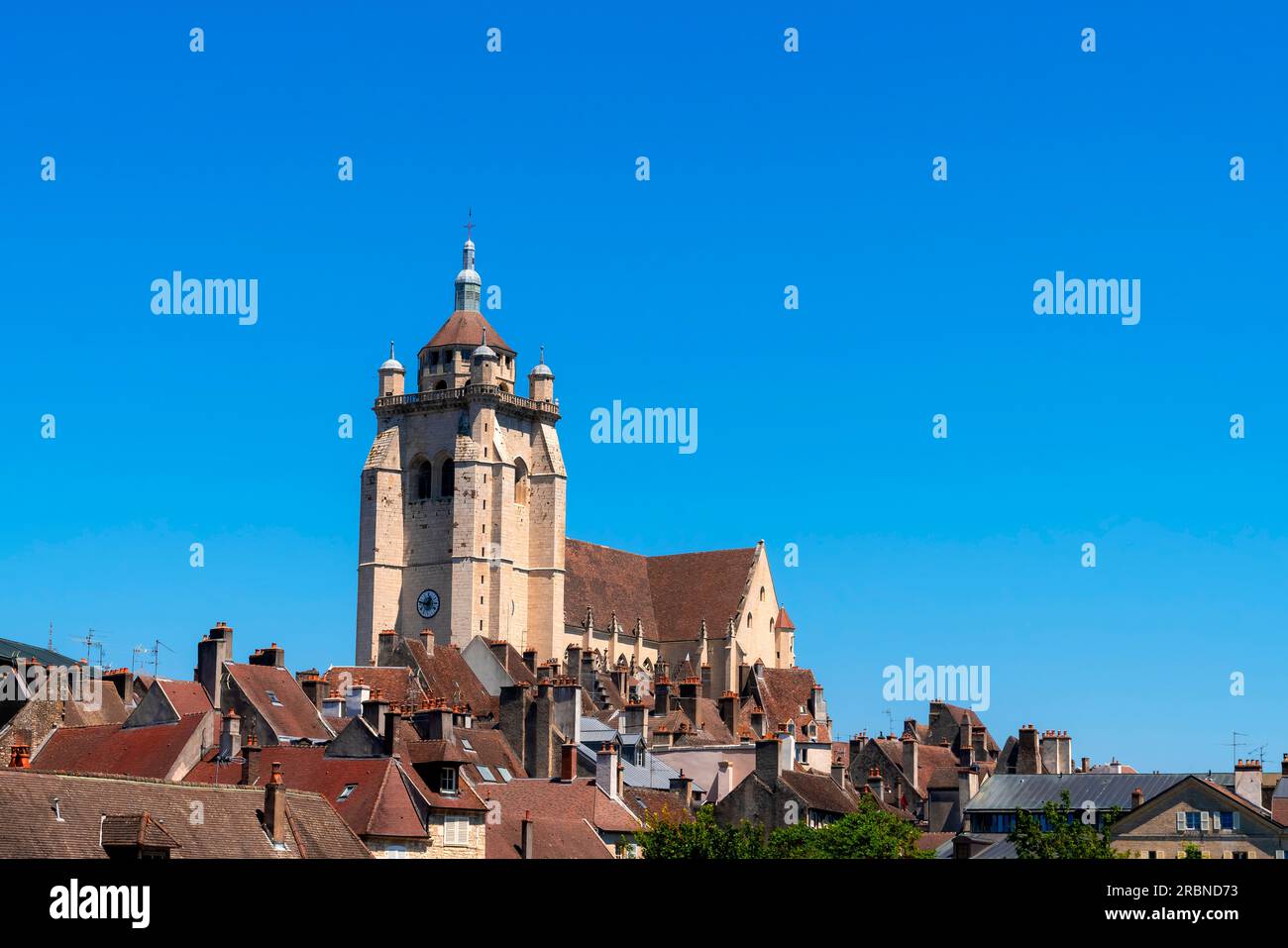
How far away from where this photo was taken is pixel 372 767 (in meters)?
51.8

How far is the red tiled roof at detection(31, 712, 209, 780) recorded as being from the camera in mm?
56906

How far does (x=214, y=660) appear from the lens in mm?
66125

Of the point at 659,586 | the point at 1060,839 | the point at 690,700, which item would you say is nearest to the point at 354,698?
the point at 690,700

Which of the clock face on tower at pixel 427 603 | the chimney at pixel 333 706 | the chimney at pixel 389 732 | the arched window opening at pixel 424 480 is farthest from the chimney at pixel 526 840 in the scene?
the arched window opening at pixel 424 480

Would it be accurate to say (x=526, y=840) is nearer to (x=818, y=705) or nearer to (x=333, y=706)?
(x=333, y=706)

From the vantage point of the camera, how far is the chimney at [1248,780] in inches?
2640

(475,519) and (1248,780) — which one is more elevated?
(475,519)

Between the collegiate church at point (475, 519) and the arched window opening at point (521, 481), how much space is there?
0.07 m

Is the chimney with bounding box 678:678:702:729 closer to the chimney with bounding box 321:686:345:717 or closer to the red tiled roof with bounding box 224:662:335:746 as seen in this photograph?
the chimney with bounding box 321:686:345:717

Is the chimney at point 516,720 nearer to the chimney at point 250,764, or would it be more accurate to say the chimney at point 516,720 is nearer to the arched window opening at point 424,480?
the chimney at point 250,764

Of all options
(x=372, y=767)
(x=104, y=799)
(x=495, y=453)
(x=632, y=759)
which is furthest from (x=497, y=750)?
(x=495, y=453)

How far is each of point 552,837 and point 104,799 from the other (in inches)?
854

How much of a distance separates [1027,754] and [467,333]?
58213 millimetres
